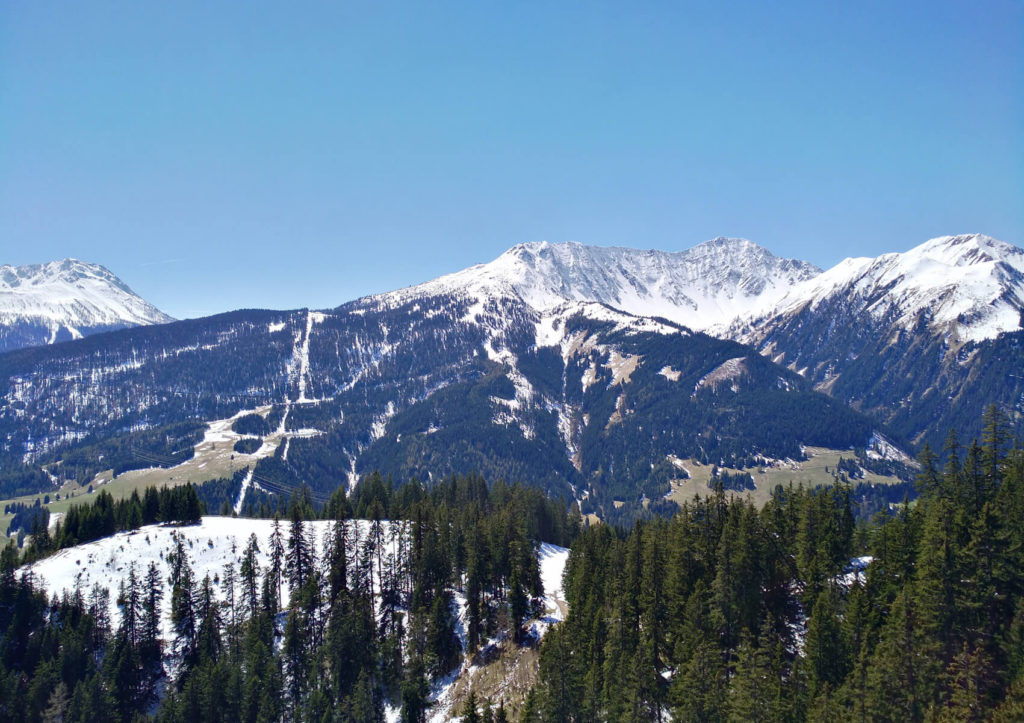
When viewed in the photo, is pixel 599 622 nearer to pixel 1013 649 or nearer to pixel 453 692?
pixel 453 692

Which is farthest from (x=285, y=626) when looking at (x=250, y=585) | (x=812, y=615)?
(x=812, y=615)

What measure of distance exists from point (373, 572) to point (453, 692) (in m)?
30.9

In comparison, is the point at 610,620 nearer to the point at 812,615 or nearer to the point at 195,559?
the point at 812,615

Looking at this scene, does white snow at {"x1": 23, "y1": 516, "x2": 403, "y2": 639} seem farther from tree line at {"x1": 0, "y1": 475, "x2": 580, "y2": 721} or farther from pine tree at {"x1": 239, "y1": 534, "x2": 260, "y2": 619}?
pine tree at {"x1": 239, "y1": 534, "x2": 260, "y2": 619}

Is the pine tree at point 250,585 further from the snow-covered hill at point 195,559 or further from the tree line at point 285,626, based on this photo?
the snow-covered hill at point 195,559

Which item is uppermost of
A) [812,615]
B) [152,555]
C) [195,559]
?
[812,615]

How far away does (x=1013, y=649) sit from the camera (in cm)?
4778

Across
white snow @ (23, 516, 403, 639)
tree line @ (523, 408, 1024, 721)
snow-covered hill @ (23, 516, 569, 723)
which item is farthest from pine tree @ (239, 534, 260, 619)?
tree line @ (523, 408, 1024, 721)

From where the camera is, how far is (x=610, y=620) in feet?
234

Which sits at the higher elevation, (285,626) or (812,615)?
(812,615)

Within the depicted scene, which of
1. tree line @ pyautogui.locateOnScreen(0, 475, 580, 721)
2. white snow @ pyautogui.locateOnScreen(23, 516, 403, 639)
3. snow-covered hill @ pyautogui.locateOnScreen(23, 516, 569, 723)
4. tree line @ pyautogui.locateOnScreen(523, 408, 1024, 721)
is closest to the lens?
tree line @ pyautogui.locateOnScreen(523, 408, 1024, 721)

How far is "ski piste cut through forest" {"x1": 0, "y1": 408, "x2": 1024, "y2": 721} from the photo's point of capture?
52.8 meters

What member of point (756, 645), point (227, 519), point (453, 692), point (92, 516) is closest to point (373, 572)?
point (453, 692)

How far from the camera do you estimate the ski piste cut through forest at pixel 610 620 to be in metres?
52.8
